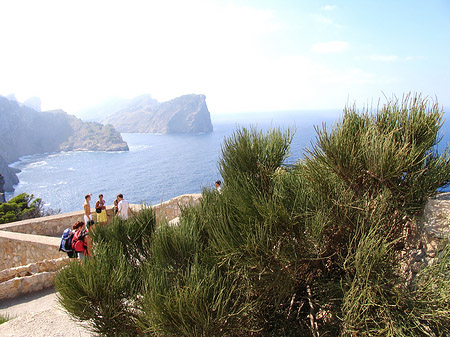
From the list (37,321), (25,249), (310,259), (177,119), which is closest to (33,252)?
(25,249)

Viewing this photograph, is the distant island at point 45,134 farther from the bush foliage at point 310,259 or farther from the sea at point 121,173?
the bush foliage at point 310,259

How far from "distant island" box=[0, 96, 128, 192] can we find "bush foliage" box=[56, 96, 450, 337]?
10982 cm

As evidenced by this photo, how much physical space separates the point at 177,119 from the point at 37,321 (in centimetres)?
15959

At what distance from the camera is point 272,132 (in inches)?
237

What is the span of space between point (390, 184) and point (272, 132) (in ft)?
7.61

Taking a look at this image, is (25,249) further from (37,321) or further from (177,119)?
(177,119)

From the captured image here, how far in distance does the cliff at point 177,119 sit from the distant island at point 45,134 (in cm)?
3750

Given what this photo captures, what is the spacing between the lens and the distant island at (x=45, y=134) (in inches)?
4321

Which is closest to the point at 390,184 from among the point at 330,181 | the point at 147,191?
the point at 330,181

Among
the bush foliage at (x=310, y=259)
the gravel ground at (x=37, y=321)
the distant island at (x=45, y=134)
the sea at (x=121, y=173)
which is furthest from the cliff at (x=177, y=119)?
the bush foliage at (x=310, y=259)

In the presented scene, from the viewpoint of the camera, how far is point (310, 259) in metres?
4.04

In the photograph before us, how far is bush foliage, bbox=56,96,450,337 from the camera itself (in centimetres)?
359

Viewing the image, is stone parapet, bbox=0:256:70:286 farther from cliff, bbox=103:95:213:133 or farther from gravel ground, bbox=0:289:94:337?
cliff, bbox=103:95:213:133

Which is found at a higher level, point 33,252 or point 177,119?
point 177,119
